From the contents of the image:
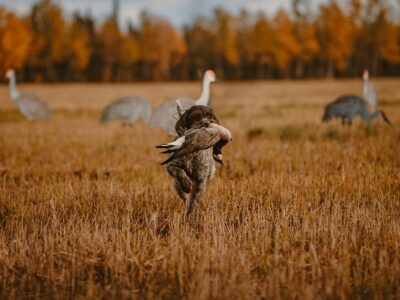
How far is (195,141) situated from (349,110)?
872 centimetres

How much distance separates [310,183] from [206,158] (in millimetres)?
2146

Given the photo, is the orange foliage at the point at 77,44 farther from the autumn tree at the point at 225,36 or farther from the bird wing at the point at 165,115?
the bird wing at the point at 165,115

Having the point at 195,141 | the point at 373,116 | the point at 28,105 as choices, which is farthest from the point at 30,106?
the point at 195,141

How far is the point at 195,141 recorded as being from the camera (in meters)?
3.71

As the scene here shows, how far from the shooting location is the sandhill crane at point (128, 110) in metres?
13.9

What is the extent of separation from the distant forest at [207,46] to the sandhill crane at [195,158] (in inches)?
1841

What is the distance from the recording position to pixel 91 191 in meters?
5.74

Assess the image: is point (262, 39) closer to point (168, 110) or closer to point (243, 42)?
point (243, 42)

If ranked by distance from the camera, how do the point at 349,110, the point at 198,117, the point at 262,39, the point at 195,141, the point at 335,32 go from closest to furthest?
the point at 195,141 → the point at 198,117 → the point at 349,110 → the point at 335,32 → the point at 262,39

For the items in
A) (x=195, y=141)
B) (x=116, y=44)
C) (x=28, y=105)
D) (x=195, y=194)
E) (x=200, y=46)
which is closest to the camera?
(x=195, y=141)

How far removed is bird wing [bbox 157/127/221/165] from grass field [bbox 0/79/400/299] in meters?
0.81

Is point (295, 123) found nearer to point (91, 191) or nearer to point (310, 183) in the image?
point (310, 183)

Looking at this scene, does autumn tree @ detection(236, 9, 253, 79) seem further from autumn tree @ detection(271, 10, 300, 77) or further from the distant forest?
autumn tree @ detection(271, 10, 300, 77)

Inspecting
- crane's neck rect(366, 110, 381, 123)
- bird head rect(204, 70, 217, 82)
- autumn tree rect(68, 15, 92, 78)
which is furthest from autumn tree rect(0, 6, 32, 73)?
bird head rect(204, 70, 217, 82)
